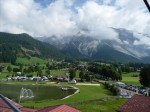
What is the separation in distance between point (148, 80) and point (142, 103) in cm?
7522

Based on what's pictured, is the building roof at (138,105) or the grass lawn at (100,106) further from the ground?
the building roof at (138,105)

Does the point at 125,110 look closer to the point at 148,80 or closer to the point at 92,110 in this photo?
the point at 92,110

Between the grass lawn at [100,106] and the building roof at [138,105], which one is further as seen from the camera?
the grass lawn at [100,106]

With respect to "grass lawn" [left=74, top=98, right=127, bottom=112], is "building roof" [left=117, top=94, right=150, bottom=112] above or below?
above

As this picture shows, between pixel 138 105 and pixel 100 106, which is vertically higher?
pixel 138 105

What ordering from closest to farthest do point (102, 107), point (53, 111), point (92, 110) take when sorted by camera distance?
1. point (53, 111)
2. point (92, 110)
3. point (102, 107)

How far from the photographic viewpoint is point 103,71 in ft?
603

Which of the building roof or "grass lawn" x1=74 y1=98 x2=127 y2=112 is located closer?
the building roof

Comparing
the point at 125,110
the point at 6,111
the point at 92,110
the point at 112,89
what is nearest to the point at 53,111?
the point at 6,111

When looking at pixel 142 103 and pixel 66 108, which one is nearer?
pixel 66 108

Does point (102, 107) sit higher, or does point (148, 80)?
point (148, 80)

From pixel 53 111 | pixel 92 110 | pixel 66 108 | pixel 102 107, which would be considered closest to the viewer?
pixel 53 111

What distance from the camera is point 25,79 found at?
616 feet

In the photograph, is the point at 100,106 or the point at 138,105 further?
the point at 100,106
